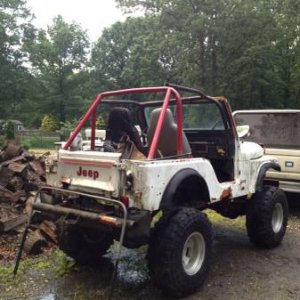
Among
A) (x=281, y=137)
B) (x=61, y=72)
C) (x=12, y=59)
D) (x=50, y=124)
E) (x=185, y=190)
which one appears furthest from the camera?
(x=61, y=72)

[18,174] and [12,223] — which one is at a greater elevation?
[18,174]

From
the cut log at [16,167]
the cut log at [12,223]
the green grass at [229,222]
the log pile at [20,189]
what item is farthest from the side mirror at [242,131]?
the cut log at [16,167]

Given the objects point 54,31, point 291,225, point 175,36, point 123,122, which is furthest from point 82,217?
point 54,31

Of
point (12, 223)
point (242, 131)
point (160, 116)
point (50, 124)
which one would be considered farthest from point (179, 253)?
point (50, 124)

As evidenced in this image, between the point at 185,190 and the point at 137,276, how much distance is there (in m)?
1.14

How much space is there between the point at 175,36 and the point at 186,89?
2632cm

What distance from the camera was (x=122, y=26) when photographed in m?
64.8

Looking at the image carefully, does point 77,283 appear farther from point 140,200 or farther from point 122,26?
point 122,26

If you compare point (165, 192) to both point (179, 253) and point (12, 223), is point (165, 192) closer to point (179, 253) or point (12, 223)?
point (179, 253)

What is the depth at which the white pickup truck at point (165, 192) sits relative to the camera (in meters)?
4.49

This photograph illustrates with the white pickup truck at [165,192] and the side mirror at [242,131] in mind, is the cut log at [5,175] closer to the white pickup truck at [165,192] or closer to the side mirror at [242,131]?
the white pickup truck at [165,192]

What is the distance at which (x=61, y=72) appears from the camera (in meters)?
54.2

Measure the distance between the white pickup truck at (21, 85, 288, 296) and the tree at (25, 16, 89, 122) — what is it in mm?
43893

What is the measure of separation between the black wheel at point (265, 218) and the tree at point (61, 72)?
144 feet
